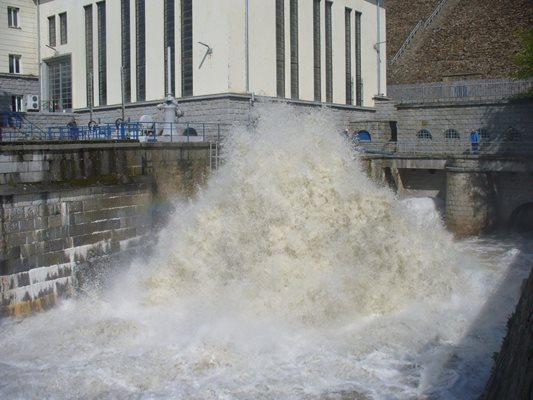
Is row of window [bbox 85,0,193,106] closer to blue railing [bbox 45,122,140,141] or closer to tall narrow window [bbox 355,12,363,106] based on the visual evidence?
blue railing [bbox 45,122,140,141]

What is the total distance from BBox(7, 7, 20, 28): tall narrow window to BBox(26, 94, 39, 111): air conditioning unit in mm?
4118

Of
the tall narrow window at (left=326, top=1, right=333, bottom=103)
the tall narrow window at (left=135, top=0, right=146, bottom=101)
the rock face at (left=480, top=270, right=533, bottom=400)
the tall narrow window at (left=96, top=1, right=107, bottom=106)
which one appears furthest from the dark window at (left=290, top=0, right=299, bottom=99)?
the rock face at (left=480, top=270, right=533, bottom=400)

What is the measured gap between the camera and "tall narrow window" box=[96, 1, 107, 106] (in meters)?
32.3

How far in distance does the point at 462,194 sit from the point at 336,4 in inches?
563

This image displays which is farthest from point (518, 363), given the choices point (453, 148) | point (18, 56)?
point (18, 56)

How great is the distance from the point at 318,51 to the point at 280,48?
3333 millimetres

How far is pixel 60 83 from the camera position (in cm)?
3534

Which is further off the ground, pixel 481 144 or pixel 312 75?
pixel 312 75

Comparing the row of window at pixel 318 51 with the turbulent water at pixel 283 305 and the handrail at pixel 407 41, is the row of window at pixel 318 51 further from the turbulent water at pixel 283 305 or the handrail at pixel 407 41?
the turbulent water at pixel 283 305

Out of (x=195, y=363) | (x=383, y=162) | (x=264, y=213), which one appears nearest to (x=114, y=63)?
(x=383, y=162)

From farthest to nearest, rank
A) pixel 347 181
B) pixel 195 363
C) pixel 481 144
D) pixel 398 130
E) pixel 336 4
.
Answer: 1. pixel 336 4
2. pixel 398 130
3. pixel 481 144
4. pixel 347 181
5. pixel 195 363

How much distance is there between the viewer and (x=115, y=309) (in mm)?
14469

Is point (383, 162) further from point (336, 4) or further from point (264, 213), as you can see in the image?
point (264, 213)

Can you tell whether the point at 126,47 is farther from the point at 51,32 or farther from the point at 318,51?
the point at 318,51
